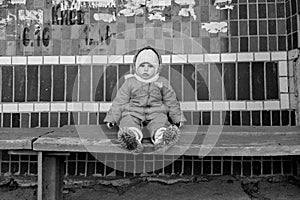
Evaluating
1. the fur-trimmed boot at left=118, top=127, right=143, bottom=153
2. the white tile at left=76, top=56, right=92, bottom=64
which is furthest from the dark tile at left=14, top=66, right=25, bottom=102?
the fur-trimmed boot at left=118, top=127, right=143, bottom=153

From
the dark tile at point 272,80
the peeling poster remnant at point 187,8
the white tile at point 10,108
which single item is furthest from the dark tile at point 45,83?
the dark tile at point 272,80

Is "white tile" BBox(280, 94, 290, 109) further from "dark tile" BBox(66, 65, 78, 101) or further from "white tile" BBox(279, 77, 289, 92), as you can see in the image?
"dark tile" BBox(66, 65, 78, 101)

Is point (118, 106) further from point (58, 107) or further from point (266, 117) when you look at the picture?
point (266, 117)

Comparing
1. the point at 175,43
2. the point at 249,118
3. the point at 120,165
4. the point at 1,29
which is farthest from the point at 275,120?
the point at 1,29

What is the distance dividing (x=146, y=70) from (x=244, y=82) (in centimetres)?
113

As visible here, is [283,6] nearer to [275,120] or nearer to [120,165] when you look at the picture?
[275,120]

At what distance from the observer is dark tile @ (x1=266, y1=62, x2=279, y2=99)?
3.90 m

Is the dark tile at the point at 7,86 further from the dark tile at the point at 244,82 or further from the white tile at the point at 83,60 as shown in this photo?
the dark tile at the point at 244,82

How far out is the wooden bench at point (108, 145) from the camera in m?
2.69

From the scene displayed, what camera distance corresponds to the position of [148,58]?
3.25m

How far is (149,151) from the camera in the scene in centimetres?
273

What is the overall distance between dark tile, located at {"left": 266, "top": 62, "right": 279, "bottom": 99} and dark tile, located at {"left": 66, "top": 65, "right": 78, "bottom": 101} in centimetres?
183

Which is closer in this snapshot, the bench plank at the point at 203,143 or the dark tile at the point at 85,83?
the bench plank at the point at 203,143

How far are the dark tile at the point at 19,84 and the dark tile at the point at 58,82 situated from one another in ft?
0.99
